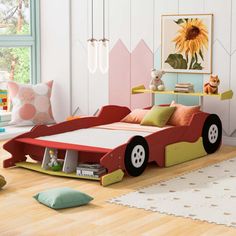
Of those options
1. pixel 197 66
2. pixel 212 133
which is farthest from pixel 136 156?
pixel 197 66

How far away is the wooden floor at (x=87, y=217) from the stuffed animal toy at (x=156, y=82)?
1771 millimetres

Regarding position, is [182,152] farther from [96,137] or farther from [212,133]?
[96,137]

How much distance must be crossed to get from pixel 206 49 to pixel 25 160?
221 cm

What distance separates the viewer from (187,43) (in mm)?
6188

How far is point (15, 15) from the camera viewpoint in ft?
23.3

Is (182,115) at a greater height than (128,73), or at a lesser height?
lesser

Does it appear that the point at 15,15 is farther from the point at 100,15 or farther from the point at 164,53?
the point at 164,53

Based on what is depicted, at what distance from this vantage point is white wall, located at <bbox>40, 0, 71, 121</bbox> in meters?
7.02

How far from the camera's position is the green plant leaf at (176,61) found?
20.5ft

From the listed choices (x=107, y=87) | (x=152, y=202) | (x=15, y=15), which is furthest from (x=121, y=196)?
(x=15, y=15)

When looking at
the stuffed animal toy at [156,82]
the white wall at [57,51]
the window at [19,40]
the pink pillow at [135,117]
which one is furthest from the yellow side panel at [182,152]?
the window at [19,40]

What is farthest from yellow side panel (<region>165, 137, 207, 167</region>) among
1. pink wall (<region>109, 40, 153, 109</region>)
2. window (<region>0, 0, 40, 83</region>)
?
window (<region>0, 0, 40, 83</region>)

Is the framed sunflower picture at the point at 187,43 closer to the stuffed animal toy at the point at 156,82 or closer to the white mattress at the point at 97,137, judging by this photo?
the stuffed animal toy at the point at 156,82

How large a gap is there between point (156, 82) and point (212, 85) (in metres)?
0.65
